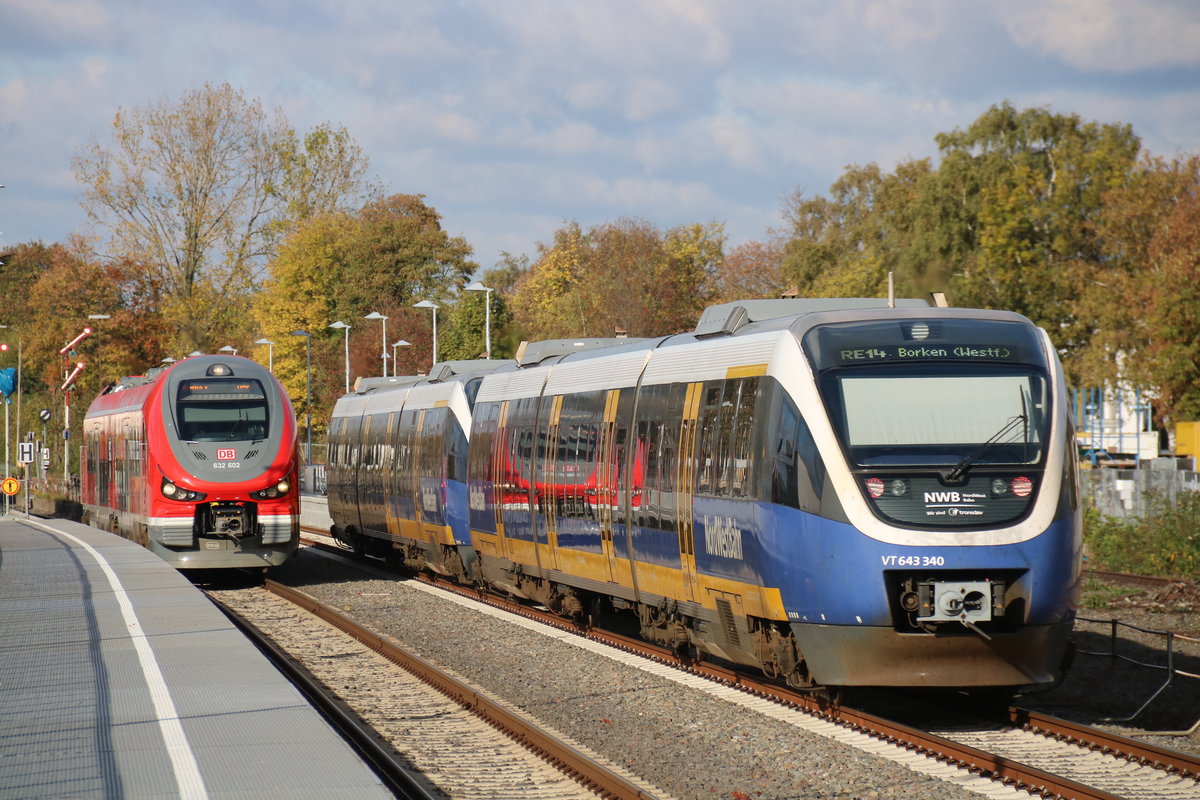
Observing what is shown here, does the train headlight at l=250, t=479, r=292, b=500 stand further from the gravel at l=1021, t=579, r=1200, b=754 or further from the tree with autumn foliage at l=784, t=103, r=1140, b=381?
the tree with autumn foliage at l=784, t=103, r=1140, b=381

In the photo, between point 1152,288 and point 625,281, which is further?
point 625,281

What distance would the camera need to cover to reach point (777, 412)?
38.6 feet

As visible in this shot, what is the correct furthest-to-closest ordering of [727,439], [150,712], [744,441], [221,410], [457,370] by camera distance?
[457,370] < [221,410] < [727,439] < [744,441] < [150,712]

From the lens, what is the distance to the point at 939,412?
11359mm

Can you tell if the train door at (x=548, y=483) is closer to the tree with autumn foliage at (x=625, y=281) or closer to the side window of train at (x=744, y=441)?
the side window of train at (x=744, y=441)

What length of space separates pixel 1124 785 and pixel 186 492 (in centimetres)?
1665

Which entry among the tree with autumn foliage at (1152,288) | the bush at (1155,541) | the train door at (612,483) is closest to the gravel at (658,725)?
the train door at (612,483)

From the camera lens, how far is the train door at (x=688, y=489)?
540 inches

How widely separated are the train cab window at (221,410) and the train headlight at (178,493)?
30.5 inches

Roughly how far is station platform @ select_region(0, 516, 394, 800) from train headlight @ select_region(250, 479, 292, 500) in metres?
4.61

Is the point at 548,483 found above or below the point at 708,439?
below

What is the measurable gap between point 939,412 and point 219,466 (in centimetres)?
1456

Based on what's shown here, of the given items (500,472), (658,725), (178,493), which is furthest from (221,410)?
(658,725)

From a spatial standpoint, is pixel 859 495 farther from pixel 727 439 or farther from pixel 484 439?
pixel 484 439
